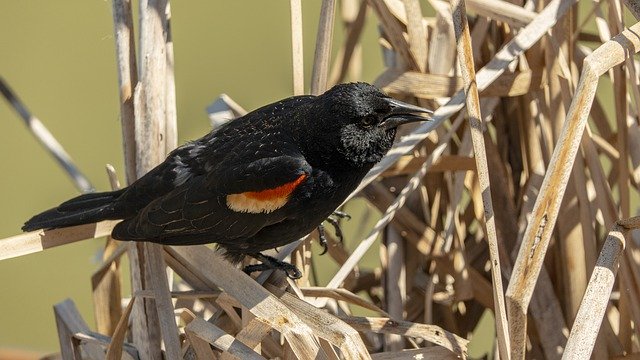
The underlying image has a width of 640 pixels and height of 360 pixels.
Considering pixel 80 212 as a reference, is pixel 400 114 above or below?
above

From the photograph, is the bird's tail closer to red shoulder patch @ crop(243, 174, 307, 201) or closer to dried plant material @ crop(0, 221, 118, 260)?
dried plant material @ crop(0, 221, 118, 260)

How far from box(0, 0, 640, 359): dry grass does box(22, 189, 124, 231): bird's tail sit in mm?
29

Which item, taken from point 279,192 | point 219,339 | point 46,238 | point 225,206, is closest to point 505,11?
point 279,192

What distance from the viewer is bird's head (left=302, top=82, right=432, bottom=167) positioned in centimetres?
199

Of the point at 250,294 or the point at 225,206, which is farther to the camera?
the point at 225,206

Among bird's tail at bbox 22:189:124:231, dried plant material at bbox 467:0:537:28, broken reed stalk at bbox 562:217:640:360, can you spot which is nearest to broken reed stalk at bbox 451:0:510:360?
broken reed stalk at bbox 562:217:640:360

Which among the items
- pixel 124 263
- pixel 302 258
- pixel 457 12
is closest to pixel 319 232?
pixel 302 258

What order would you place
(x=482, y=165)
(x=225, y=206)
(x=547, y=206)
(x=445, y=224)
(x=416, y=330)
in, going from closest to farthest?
(x=547, y=206)
(x=482, y=165)
(x=416, y=330)
(x=225, y=206)
(x=445, y=224)

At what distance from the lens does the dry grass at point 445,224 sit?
5.68 feet

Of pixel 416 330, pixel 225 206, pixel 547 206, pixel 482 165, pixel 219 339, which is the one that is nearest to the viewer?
pixel 547 206

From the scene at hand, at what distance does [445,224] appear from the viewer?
233cm

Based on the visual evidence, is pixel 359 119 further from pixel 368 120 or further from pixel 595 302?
pixel 595 302

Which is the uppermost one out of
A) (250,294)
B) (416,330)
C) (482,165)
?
(482,165)

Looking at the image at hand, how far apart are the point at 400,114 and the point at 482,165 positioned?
0.35 metres
